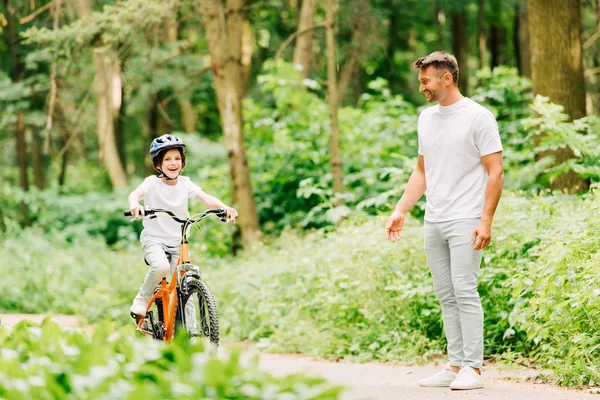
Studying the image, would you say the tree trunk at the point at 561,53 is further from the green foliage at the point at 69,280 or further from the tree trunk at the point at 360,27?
the tree trunk at the point at 360,27

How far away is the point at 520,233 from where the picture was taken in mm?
8289

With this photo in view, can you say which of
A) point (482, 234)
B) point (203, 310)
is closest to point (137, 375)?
point (482, 234)

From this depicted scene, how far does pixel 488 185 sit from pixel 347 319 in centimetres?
375

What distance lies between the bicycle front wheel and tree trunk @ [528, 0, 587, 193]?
6434mm

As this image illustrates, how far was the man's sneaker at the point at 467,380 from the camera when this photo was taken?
6.13 meters

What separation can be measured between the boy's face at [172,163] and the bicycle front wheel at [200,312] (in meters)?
0.94

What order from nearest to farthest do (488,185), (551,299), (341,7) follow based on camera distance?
(488,185), (551,299), (341,7)

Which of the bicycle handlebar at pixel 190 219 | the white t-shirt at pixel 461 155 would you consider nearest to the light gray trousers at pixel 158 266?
the bicycle handlebar at pixel 190 219

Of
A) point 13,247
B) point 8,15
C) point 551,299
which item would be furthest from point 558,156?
point 8,15

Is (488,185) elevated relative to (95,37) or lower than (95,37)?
lower

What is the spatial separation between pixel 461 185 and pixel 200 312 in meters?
2.28

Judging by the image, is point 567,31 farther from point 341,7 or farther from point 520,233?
point 341,7

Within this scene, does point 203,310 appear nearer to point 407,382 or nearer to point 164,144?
point 164,144

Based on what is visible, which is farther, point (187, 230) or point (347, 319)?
point (347, 319)
